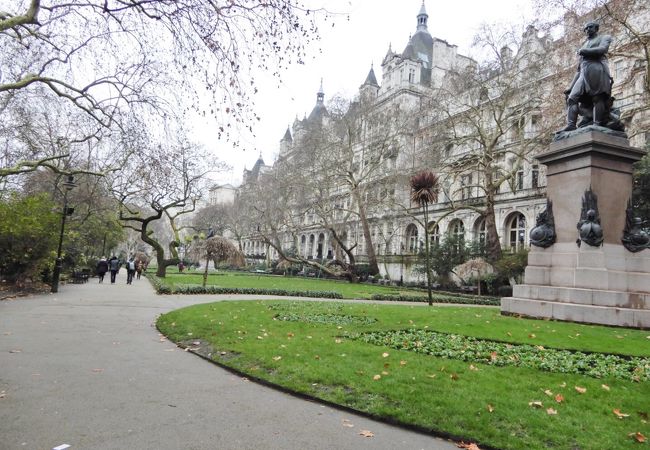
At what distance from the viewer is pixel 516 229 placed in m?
42.8

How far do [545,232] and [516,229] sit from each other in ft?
107

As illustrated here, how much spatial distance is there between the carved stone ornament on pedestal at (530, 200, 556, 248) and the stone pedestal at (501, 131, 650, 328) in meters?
0.13

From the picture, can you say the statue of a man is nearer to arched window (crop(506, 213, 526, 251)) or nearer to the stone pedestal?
the stone pedestal

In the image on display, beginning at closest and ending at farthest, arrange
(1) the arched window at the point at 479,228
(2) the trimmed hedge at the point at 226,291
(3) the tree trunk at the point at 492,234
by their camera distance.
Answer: (2) the trimmed hedge at the point at 226,291
(3) the tree trunk at the point at 492,234
(1) the arched window at the point at 479,228

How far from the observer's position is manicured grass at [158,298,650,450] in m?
4.48

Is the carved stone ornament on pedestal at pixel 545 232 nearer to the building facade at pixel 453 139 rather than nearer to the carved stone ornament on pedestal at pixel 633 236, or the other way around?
the carved stone ornament on pedestal at pixel 633 236

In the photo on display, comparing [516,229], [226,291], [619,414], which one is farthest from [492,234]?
[619,414]

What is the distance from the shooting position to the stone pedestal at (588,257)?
10.8 metres

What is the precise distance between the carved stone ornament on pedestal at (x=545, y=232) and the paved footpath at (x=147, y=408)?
31.5 feet

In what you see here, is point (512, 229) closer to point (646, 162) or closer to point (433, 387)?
point (646, 162)

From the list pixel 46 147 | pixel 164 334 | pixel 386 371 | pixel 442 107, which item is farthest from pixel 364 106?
pixel 386 371

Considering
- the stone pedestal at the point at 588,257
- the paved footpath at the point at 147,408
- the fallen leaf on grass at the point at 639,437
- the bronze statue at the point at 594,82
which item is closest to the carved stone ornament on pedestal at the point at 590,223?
the stone pedestal at the point at 588,257

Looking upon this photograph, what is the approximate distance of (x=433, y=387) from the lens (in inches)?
220

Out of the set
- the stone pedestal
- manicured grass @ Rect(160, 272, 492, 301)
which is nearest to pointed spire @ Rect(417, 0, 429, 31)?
manicured grass @ Rect(160, 272, 492, 301)
